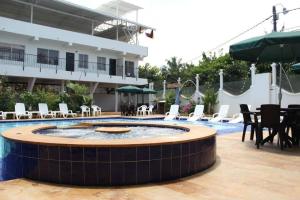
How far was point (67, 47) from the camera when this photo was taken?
22812 mm

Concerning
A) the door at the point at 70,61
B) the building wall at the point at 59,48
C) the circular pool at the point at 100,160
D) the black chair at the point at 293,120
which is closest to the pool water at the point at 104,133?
the circular pool at the point at 100,160

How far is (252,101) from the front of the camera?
1673cm

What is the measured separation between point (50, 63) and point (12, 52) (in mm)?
2709

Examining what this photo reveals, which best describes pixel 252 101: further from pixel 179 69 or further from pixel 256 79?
pixel 179 69

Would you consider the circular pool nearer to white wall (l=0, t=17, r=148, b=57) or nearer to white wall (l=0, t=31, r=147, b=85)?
white wall (l=0, t=31, r=147, b=85)

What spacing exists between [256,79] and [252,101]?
124 cm

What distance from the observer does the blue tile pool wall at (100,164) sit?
361 centimetres

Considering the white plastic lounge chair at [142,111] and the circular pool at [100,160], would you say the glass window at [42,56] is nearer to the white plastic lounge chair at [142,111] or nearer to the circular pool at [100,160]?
the white plastic lounge chair at [142,111]

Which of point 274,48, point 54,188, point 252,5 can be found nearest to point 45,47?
point 252,5

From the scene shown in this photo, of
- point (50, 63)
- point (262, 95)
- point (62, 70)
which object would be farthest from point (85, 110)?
point (262, 95)

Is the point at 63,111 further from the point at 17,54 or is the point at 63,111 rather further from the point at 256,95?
the point at 256,95

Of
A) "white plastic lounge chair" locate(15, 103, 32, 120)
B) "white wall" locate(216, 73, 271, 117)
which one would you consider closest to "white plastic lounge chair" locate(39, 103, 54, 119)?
"white plastic lounge chair" locate(15, 103, 32, 120)

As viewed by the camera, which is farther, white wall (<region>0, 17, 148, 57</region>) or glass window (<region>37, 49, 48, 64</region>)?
glass window (<region>37, 49, 48, 64</region>)

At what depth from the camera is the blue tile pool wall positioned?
11.8ft
